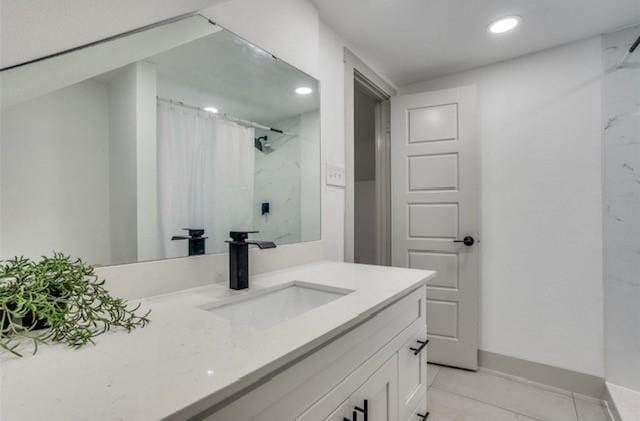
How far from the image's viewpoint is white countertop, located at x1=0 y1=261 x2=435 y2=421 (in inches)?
14.7

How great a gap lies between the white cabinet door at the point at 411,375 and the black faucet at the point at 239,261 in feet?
1.90

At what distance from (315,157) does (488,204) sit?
1.48 m

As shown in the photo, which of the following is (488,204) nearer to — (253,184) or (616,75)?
(616,75)

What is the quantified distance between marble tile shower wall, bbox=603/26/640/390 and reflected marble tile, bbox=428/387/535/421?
0.71 meters

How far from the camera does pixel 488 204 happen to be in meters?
2.25

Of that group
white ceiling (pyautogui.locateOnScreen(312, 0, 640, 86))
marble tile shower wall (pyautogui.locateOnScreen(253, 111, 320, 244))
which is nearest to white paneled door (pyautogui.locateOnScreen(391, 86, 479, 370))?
white ceiling (pyautogui.locateOnScreen(312, 0, 640, 86))

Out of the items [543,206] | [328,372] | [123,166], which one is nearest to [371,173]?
[543,206]

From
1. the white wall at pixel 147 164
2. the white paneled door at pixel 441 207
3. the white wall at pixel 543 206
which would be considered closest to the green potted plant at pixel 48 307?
the white wall at pixel 147 164

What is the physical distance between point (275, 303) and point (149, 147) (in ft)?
2.18

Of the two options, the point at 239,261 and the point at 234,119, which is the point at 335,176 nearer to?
the point at 234,119

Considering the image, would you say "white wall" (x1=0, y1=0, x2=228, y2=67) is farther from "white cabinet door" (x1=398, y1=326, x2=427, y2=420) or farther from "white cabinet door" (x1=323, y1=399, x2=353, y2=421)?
"white cabinet door" (x1=398, y1=326, x2=427, y2=420)

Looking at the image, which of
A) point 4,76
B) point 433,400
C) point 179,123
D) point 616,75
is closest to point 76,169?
point 4,76

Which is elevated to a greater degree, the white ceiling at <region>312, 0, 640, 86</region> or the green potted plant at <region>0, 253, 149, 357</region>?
the white ceiling at <region>312, 0, 640, 86</region>

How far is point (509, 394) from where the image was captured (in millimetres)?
1901
